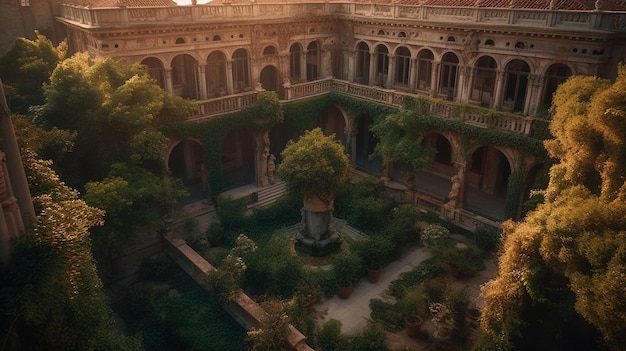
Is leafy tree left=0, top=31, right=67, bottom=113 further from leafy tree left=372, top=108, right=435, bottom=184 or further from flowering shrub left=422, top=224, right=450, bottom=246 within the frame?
flowering shrub left=422, top=224, right=450, bottom=246

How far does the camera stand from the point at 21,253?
7801 mm

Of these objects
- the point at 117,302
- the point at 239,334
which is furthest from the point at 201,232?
the point at 239,334

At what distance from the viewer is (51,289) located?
7.66 metres

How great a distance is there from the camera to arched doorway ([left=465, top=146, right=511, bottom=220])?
25.1 metres

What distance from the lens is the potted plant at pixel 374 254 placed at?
62.0 ft

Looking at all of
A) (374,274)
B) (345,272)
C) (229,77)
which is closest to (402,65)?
(229,77)

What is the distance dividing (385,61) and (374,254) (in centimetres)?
1404

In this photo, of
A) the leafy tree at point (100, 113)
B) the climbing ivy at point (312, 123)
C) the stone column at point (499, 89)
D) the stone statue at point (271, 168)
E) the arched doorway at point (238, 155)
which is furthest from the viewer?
the arched doorway at point (238, 155)

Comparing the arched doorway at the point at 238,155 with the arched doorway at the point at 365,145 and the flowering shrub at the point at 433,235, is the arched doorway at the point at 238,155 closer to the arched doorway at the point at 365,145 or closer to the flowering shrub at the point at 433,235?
the arched doorway at the point at 365,145

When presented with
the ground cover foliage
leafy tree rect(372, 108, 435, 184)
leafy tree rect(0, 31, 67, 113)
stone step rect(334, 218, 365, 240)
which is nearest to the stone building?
leafy tree rect(372, 108, 435, 184)

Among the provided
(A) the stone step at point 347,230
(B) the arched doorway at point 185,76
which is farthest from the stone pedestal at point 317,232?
(B) the arched doorway at point 185,76

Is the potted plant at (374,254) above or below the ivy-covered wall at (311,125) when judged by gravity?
below

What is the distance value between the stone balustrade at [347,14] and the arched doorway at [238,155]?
7.47 m

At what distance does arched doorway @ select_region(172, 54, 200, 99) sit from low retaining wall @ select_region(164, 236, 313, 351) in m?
9.31
